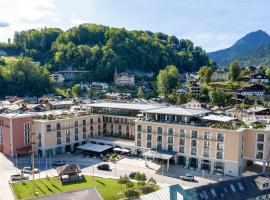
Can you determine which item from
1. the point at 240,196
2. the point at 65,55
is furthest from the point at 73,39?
the point at 240,196

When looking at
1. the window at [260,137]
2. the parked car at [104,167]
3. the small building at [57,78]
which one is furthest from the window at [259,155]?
the small building at [57,78]

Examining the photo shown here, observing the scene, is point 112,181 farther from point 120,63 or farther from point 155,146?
point 120,63

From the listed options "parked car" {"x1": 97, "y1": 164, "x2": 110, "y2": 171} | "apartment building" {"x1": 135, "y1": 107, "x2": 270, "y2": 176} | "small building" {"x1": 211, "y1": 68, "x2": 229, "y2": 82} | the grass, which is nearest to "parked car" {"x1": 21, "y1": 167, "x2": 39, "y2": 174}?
the grass

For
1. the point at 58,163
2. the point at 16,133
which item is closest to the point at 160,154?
the point at 58,163

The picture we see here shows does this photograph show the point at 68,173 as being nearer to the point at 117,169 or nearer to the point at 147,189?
the point at 117,169

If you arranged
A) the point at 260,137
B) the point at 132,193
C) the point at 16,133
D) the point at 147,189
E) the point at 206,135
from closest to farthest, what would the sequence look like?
the point at 132,193 < the point at 147,189 < the point at 260,137 < the point at 206,135 < the point at 16,133

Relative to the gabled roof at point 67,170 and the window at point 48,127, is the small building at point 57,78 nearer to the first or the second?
the window at point 48,127

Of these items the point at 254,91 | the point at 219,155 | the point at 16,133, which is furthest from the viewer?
the point at 254,91
